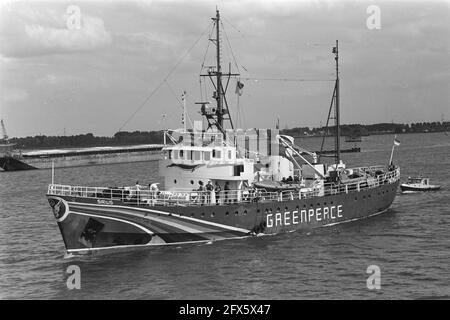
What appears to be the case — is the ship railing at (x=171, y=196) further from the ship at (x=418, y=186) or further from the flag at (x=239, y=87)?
the ship at (x=418, y=186)

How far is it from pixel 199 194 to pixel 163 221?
2.58 m

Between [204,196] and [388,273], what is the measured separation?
1082 cm

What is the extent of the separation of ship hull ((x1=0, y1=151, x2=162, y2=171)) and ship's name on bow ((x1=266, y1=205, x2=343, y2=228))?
75.6 meters

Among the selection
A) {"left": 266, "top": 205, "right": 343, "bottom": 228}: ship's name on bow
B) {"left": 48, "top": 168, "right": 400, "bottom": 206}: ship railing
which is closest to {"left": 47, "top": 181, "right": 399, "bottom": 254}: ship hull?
{"left": 266, "top": 205, "right": 343, "bottom": 228}: ship's name on bow

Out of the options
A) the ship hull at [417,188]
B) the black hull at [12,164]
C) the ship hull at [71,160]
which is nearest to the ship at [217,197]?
the ship hull at [417,188]

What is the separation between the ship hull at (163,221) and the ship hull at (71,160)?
7675 centimetres

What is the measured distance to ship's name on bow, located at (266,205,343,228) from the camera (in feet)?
112

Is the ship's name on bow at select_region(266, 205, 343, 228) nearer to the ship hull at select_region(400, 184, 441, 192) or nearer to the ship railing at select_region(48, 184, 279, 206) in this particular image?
the ship railing at select_region(48, 184, 279, 206)

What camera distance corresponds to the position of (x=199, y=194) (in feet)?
104

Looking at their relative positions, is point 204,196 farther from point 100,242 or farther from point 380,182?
point 380,182

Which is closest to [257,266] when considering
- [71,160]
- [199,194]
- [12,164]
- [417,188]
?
[199,194]

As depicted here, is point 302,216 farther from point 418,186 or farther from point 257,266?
point 418,186
